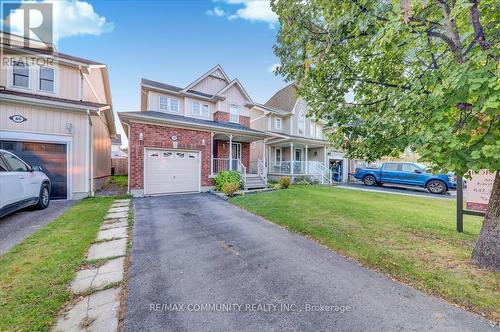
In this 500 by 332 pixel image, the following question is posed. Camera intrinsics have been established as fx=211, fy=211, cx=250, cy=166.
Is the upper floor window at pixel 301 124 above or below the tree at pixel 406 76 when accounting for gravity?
above

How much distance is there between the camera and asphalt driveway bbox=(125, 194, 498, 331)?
87.3 inches

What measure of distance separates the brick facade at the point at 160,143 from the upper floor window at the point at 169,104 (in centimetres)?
319

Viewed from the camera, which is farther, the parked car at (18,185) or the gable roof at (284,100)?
the gable roof at (284,100)

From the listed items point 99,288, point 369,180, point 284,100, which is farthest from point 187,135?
point 369,180

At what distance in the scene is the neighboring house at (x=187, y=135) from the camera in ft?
32.6

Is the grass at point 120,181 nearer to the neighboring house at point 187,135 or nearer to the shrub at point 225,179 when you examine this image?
the neighboring house at point 187,135

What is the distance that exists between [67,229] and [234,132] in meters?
8.96

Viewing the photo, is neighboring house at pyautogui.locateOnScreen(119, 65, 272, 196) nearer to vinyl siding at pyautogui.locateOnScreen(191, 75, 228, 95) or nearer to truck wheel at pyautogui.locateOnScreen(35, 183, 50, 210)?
vinyl siding at pyautogui.locateOnScreen(191, 75, 228, 95)

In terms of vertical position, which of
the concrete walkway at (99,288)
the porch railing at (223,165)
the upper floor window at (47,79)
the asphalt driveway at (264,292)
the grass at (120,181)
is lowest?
the asphalt driveway at (264,292)

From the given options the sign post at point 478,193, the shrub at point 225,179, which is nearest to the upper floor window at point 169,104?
the shrub at point 225,179

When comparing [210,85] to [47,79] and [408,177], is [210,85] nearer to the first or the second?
[47,79]

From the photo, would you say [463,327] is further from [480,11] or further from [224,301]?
[480,11]

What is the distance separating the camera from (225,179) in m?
11.4

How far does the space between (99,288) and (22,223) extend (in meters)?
4.55
